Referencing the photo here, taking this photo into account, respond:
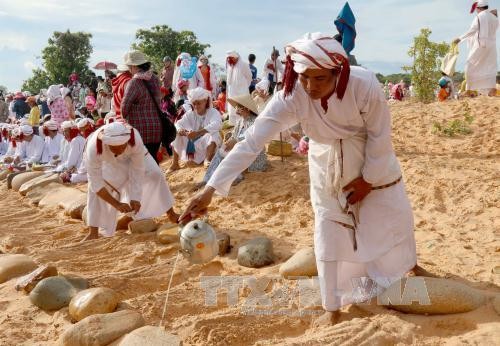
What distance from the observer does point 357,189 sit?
117 inches

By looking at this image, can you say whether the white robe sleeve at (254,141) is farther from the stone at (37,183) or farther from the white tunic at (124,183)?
the stone at (37,183)

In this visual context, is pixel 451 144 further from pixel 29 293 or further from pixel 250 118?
pixel 29 293

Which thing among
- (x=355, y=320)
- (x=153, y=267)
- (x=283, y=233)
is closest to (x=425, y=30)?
(x=283, y=233)

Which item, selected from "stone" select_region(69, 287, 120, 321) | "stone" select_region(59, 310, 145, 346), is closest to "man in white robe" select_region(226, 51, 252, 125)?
"stone" select_region(69, 287, 120, 321)

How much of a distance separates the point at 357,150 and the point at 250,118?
4291 mm

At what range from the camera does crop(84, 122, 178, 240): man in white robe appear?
5109 mm

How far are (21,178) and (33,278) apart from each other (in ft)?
21.7

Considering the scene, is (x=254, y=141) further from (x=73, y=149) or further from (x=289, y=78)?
(x=73, y=149)

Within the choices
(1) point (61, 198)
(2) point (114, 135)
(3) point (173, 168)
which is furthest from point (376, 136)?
(1) point (61, 198)

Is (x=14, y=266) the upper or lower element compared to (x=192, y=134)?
lower

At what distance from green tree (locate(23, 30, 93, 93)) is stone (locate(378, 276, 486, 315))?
104 ft

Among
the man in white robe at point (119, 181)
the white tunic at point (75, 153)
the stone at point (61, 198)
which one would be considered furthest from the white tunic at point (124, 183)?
the white tunic at point (75, 153)

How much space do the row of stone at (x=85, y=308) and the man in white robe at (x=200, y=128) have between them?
3.89 meters

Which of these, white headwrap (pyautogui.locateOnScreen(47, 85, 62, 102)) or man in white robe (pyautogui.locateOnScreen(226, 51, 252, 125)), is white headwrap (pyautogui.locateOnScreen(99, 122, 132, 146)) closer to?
man in white robe (pyautogui.locateOnScreen(226, 51, 252, 125))
